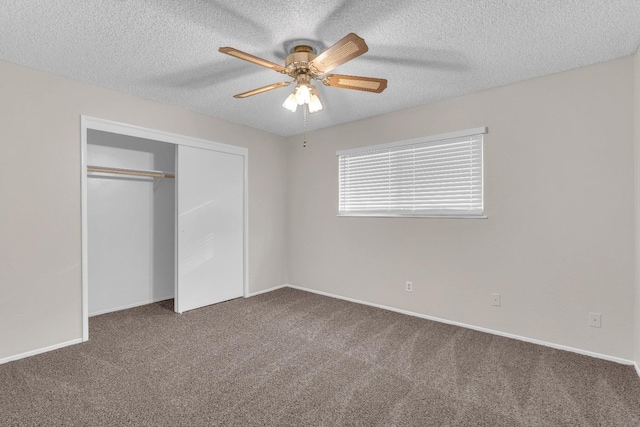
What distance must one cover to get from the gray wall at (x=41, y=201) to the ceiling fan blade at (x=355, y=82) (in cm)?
229

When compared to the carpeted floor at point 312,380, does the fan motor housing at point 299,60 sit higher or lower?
higher

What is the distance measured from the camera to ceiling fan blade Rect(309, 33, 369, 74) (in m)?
1.67

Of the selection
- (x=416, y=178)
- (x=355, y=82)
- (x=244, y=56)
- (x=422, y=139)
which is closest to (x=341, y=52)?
(x=355, y=82)

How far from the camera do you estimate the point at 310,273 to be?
15.3 feet

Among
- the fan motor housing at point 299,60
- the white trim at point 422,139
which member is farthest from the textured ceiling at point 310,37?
the white trim at point 422,139

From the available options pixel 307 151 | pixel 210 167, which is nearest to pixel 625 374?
pixel 307 151

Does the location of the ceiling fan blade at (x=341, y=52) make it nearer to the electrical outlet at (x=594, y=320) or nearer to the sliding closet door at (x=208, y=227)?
the sliding closet door at (x=208, y=227)

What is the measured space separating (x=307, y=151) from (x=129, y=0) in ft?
9.96

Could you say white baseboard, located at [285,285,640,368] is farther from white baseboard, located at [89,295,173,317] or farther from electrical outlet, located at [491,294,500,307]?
white baseboard, located at [89,295,173,317]

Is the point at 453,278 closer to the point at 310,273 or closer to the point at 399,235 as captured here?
the point at 399,235

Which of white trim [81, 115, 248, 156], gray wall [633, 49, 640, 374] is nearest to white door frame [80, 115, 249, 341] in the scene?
white trim [81, 115, 248, 156]

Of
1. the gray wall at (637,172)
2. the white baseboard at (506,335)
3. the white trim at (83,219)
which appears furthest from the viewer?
the white trim at (83,219)

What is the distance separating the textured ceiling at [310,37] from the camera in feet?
6.13

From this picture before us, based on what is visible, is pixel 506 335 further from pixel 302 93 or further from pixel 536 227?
pixel 302 93
